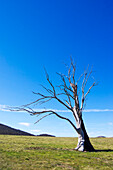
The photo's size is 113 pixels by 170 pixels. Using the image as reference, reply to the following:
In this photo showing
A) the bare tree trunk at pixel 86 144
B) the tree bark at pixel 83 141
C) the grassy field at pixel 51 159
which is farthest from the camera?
the bare tree trunk at pixel 86 144

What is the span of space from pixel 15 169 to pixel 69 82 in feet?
48.3

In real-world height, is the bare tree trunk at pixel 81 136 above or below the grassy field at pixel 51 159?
above

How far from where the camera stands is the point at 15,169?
8375 millimetres

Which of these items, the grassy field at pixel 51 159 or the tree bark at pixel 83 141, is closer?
the grassy field at pixel 51 159

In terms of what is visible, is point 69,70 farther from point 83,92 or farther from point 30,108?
point 30,108

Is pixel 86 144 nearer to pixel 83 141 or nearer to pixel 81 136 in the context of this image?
pixel 83 141

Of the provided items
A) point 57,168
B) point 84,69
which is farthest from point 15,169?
point 84,69

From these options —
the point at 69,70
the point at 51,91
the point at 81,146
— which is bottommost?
the point at 81,146

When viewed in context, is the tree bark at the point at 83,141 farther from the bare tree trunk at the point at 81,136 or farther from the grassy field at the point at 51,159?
the grassy field at the point at 51,159

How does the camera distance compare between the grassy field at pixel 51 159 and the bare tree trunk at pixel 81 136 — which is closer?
the grassy field at pixel 51 159

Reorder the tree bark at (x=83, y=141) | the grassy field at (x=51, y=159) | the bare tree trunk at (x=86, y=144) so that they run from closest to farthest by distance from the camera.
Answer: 1. the grassy field at (x=51, y=159)
2. the tree bark at (x=83, y=141)
3. the bare tree trunk at (x=86, y=144)

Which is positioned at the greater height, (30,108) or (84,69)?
(84,69)

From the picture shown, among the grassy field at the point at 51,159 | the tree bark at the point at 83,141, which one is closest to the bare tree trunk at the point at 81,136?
the tree bark at the point at 83,141

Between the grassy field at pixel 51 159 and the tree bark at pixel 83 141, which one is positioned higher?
the tree bark at pixel 83 141
